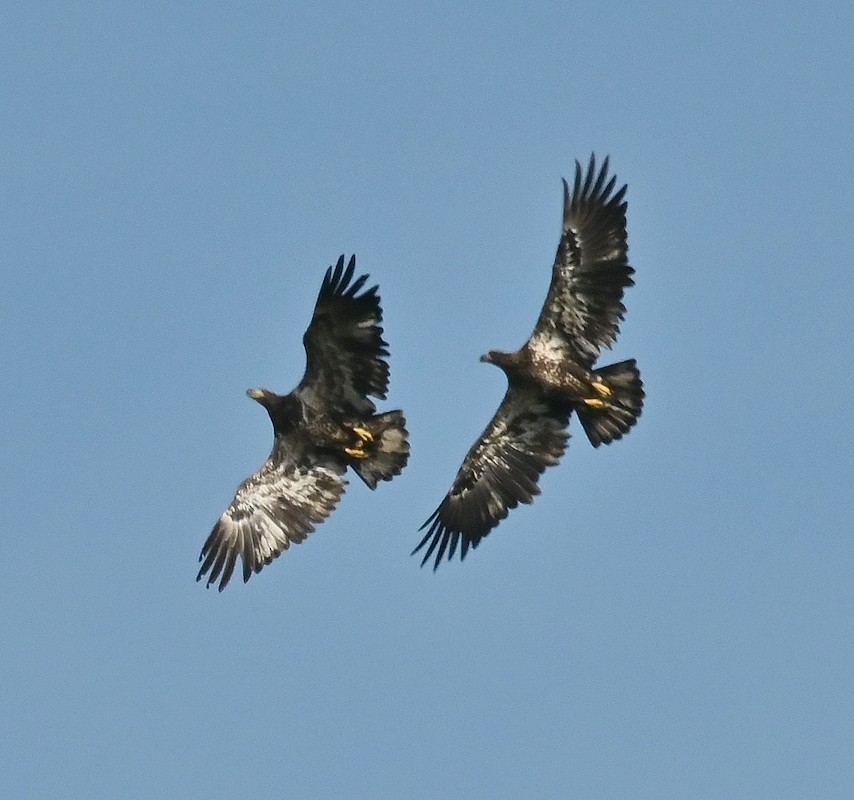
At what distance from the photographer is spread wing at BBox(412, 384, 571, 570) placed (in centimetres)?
3512

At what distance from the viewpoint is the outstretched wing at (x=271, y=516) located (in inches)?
1394

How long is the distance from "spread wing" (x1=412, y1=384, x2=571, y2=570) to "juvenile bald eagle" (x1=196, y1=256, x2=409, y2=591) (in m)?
0.88

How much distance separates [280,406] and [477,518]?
252cm

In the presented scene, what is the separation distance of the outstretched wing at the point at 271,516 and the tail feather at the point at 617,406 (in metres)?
2.99

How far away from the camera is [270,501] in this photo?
117 feet

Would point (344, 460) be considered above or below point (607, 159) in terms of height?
below

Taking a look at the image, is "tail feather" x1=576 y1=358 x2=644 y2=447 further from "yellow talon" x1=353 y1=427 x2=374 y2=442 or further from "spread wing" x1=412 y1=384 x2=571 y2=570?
"yellow talon" x1=353 y1=427 x2=374 y2=442

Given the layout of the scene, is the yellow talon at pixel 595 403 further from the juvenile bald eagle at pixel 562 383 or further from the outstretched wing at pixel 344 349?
the outstretched wing at pixel 344 349

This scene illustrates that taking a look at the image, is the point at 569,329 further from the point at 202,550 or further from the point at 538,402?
the point at 202,550

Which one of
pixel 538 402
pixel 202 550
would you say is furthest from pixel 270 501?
pixel 538 402

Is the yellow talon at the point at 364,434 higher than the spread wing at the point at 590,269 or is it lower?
lower

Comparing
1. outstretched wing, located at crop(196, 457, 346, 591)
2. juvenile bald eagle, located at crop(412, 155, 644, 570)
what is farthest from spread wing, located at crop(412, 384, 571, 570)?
outstretched wing, located at crop(196, 457, 346, 591)

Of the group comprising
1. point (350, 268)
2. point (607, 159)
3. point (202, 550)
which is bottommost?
point (202, 550)

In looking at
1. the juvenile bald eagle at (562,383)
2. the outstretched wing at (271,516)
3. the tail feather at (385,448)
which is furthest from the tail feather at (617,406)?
the outstretched wing at (271,516)
